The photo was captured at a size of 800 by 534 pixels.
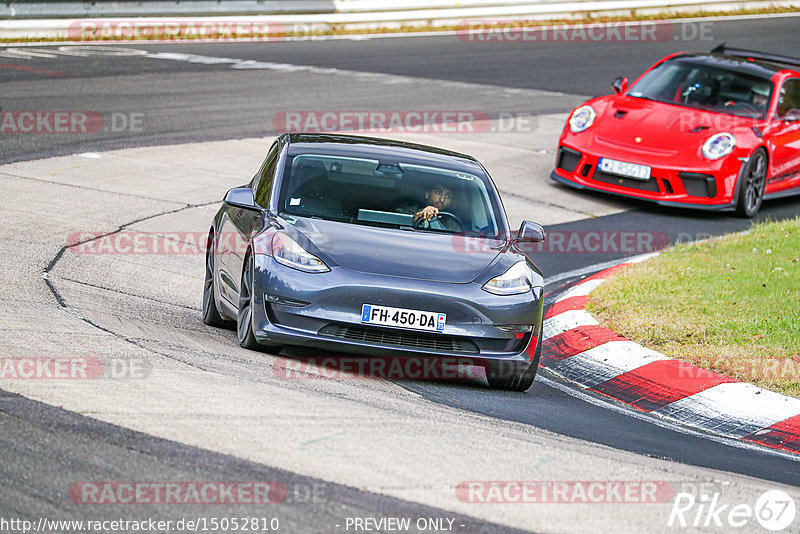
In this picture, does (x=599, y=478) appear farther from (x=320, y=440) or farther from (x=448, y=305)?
(x=448, y=305)

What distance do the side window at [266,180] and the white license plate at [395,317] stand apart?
4.49ft

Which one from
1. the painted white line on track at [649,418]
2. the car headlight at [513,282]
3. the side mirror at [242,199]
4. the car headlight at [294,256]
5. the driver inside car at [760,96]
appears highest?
the driver inside car at [760,96]

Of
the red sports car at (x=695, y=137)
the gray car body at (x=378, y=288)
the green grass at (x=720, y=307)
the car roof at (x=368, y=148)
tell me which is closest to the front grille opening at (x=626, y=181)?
the red sports car at (x=695, y=137)

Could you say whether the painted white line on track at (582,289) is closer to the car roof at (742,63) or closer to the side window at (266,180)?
the side window at (266,180)

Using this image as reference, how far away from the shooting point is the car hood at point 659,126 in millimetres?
13641

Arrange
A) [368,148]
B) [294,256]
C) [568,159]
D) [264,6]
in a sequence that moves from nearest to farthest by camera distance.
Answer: [294,256] < [368,148] < [568,159] < [264,6]

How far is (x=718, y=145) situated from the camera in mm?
13539

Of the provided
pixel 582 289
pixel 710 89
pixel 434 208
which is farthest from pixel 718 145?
pixel 434 208

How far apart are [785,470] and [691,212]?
333 inches

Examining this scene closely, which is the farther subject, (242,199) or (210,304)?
(210,304)

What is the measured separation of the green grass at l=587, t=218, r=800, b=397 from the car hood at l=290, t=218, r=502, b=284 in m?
1.78

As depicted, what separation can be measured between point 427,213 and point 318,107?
10.5 metres

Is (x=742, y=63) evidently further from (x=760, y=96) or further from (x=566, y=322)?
(x=566, y=322)

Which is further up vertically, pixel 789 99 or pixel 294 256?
pixel 789 99
